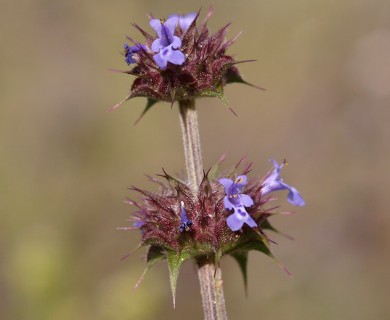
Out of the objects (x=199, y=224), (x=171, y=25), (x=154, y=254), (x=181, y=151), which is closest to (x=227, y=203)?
(x=199, y=224)

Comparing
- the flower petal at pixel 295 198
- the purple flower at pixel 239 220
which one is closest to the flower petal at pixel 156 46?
the purple flower at pixel 239 220

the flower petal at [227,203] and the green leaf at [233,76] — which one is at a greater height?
the green leaf at [233,76]

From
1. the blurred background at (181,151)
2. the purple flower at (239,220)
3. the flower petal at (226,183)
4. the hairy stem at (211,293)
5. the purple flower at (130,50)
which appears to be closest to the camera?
the purple flower at (239,220)

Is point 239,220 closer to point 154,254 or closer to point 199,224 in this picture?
point 199,224

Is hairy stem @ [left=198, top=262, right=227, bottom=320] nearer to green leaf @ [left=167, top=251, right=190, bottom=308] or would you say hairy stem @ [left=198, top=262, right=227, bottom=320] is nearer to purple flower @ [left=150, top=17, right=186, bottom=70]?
green leaf @ [left=167, top=251, right=190, bottom=308]

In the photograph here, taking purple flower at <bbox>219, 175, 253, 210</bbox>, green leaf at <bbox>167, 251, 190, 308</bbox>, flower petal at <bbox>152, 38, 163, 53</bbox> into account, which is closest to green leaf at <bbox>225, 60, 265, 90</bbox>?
flower petal at <bbox>152, 38, 163, 53</bbox>

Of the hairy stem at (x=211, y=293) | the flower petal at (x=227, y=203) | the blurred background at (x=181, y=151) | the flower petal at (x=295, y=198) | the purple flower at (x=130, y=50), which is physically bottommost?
the hairy stem at (x=211, y=293)

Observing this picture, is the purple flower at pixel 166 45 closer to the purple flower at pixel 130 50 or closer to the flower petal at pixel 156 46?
the flower petal at pixel 156 46

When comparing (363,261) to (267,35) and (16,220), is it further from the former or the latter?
(267,35)
